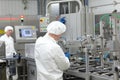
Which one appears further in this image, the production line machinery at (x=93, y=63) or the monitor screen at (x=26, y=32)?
the monitor screen at (x=26, y=32)

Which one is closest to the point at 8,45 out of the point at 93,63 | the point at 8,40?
the point at 8,40

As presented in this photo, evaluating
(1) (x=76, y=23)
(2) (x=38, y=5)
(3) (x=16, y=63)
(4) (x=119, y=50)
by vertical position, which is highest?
(2) (x=38, y=5)

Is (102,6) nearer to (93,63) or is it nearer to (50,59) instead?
(93,63)

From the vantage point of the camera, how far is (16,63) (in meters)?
5.13

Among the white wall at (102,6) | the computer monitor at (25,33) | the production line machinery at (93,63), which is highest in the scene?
the white wall at (102,6)

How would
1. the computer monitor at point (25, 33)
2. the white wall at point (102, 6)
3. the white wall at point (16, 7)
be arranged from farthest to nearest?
1. the white wall at point (16, 7)
2. the white wall at point (102, 6)
3. the computer monitor at point (25, 33)

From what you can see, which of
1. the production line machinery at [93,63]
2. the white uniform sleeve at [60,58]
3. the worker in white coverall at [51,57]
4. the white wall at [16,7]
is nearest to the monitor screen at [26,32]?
the production line machinery at [93,63]

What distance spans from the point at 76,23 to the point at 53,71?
1.77m

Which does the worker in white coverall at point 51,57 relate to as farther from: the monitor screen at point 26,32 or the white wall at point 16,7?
the white wall at point 16,7

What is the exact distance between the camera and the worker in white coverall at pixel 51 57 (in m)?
2.92

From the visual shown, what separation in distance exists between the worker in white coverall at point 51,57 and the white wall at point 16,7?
5523mm

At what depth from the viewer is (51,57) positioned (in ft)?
9.57

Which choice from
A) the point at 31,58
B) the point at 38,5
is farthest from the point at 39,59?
the point at 38,5

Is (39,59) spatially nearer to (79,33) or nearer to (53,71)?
(53,71)
